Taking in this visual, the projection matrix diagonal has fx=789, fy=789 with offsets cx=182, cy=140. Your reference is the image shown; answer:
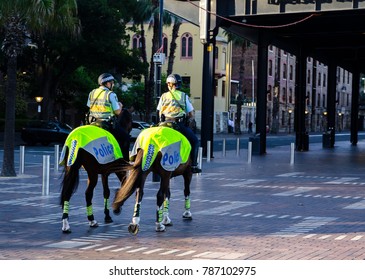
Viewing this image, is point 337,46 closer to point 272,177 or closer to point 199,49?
point 272,177

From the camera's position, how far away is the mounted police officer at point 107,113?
451 inches

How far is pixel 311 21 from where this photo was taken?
33.8 metres

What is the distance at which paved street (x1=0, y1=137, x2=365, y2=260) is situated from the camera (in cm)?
933

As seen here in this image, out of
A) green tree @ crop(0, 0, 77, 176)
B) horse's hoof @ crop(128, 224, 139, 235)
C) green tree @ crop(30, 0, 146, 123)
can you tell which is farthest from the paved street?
green tree @ crop(30, 0, 146, 123)

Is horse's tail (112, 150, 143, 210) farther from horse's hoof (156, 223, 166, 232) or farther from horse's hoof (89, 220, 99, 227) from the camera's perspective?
horse's hoof (89, 220, 99, 227)

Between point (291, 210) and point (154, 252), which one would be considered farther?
point (291, 210)

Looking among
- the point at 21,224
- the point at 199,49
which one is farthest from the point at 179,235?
the point at 199,49

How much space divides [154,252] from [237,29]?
2701 cm

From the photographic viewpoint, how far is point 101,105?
37.6ft

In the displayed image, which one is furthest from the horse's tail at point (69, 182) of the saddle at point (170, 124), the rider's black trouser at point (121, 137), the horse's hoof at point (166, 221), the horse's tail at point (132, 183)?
the horse's hoof at point (166, 221)

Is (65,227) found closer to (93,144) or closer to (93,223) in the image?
(93,223)

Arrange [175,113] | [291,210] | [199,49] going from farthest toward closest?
[199,49] < [291,210] < [175,113]

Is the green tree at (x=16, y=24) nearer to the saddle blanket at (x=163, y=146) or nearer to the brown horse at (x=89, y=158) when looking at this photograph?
the brown horse at (x=89, y=158)

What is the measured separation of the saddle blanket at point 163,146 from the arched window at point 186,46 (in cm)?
7162
